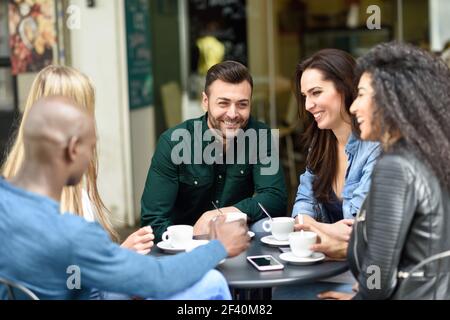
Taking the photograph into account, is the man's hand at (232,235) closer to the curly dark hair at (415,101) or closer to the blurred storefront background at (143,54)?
the curly dark hair at (415,101)

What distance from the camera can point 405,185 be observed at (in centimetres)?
186

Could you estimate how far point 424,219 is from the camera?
1889mm

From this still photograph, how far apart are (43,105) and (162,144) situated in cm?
141

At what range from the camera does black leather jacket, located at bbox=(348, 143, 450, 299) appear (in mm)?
1867

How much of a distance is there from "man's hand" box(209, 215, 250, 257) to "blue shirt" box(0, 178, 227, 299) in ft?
0.90

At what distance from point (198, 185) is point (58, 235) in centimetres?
154

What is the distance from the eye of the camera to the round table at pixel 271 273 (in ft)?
6.66

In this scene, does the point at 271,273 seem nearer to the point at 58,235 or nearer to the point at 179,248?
the point at 179,248

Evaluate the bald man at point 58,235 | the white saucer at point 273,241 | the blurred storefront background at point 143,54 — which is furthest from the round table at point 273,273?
the blurred storefront background at point 143,54

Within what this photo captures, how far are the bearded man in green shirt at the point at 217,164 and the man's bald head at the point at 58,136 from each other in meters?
1.33

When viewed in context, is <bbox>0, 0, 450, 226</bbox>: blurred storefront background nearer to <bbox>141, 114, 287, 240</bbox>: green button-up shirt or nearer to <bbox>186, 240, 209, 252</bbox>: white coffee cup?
<bbox>141, 114, 287, 240</bbox>: green button-up shirt

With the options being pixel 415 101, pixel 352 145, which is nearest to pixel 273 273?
pixel 415 101

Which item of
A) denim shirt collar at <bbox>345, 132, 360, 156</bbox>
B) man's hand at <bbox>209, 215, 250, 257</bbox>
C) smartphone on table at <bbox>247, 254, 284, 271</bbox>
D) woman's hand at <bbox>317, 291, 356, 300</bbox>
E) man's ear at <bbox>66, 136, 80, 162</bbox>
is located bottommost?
woman's hand at <bbox>317, 291, 356, 300</bbox>

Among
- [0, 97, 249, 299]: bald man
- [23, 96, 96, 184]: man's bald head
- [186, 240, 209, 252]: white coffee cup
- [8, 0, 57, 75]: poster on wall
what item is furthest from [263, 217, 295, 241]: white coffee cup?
[8, 0, 57, 75]: poster on wall
